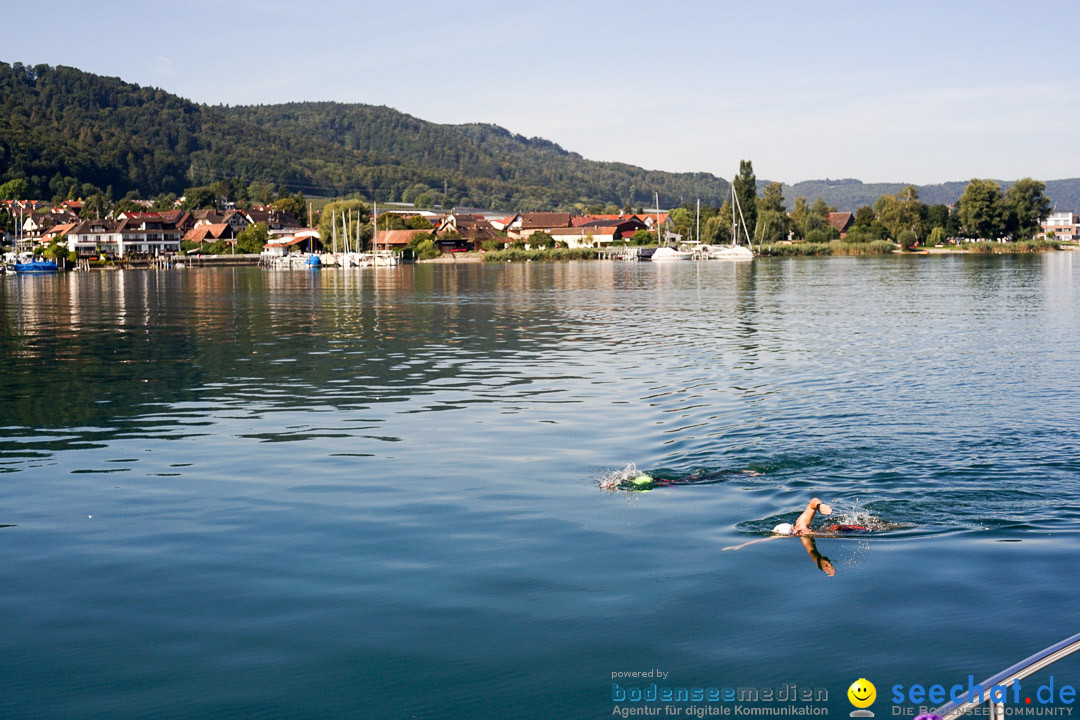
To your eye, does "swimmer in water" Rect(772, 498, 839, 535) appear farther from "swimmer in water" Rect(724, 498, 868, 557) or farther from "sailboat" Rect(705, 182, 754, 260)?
"sailboat" Rect(705, 182, 754, 260)

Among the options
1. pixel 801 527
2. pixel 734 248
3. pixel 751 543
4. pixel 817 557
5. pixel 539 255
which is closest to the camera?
pixel 817 557

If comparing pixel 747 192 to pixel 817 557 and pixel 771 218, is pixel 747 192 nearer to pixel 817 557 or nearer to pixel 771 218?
pixel 771 218

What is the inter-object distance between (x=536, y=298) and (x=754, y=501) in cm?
5740

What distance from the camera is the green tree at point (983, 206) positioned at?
180 metres

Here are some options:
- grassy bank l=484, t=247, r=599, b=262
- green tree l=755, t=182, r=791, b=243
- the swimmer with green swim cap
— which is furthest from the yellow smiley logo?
grassy bank l=484, t=247, r=599, b=262

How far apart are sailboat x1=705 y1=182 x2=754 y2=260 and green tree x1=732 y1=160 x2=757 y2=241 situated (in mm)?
888

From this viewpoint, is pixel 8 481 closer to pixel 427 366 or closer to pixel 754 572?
pixel 754 572

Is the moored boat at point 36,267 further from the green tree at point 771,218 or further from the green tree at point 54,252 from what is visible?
the green tree at point 771,218

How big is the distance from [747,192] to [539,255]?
43.0 m

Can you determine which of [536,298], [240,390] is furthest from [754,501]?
[536,298]

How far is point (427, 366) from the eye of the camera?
113 ft

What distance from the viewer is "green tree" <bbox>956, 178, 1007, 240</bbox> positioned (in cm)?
18000

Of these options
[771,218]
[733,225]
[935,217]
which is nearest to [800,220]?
[771,218]

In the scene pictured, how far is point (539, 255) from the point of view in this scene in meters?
192
